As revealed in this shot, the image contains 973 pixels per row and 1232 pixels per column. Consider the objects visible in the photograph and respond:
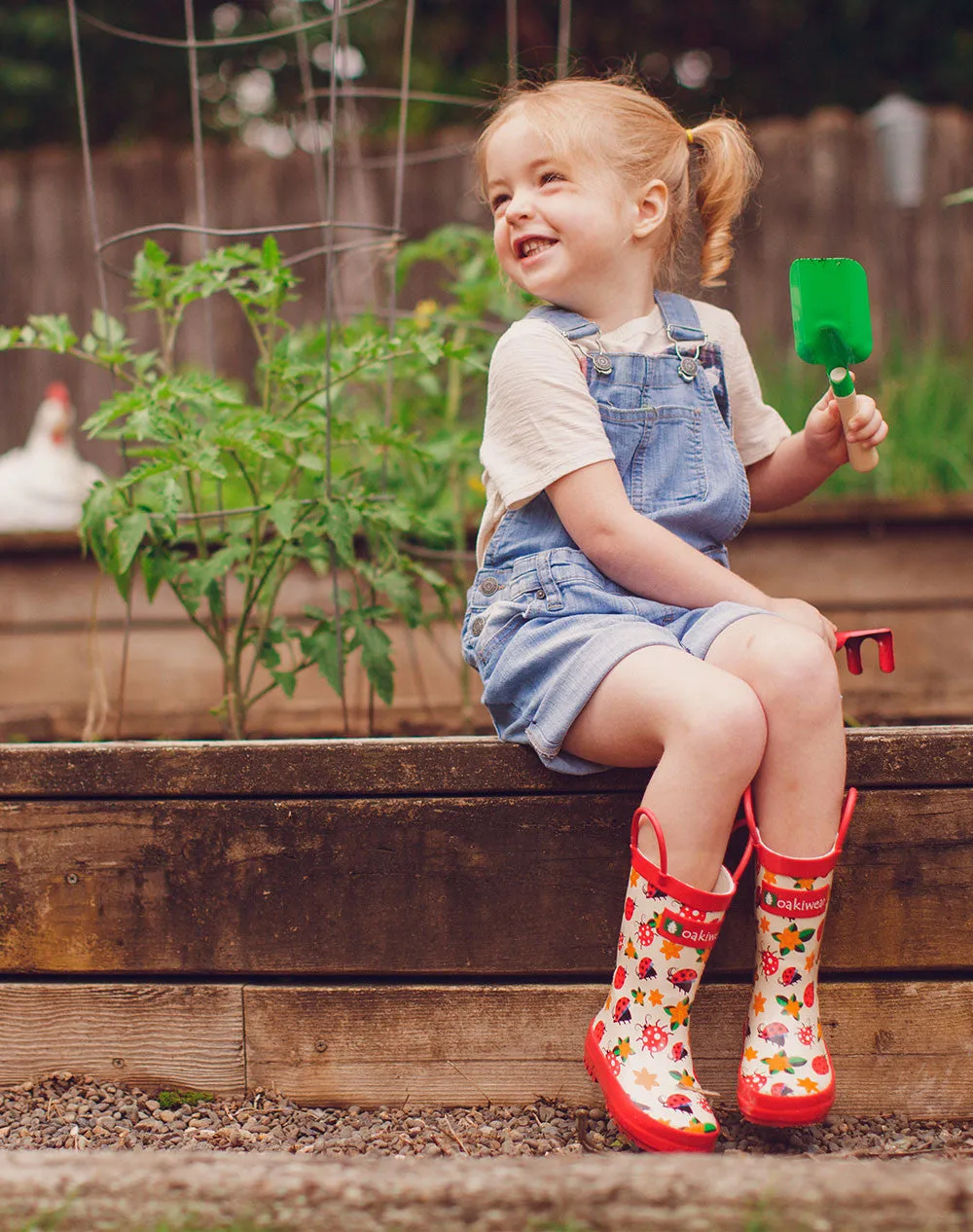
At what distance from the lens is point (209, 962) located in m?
1.29

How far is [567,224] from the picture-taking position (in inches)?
52.4

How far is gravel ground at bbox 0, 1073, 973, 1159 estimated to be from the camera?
3.89 feet

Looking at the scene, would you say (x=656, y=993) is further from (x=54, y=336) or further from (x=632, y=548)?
(x=54, y=336)

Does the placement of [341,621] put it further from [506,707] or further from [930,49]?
[930,49]

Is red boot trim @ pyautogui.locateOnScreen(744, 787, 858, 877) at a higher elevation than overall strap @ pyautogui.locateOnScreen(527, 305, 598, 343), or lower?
lower

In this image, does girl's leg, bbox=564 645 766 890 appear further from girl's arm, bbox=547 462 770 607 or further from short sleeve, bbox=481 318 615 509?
short sleeve, bbox=481 318 615 509

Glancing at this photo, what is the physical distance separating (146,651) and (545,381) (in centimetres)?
151

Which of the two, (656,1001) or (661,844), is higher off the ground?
(661,844)

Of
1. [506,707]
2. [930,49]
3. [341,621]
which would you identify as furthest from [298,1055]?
[930,49]

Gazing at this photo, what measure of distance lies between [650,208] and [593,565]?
0.44 meters

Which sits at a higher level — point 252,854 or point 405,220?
point 405,220

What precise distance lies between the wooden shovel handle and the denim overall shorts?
0.13m

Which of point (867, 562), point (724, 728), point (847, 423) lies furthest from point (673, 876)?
point (867, 562)

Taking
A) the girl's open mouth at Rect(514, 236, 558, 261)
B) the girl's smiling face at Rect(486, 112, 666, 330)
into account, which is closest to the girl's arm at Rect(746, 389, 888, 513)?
the girl's smiling face at Rect(486, 112, 666, 330)
